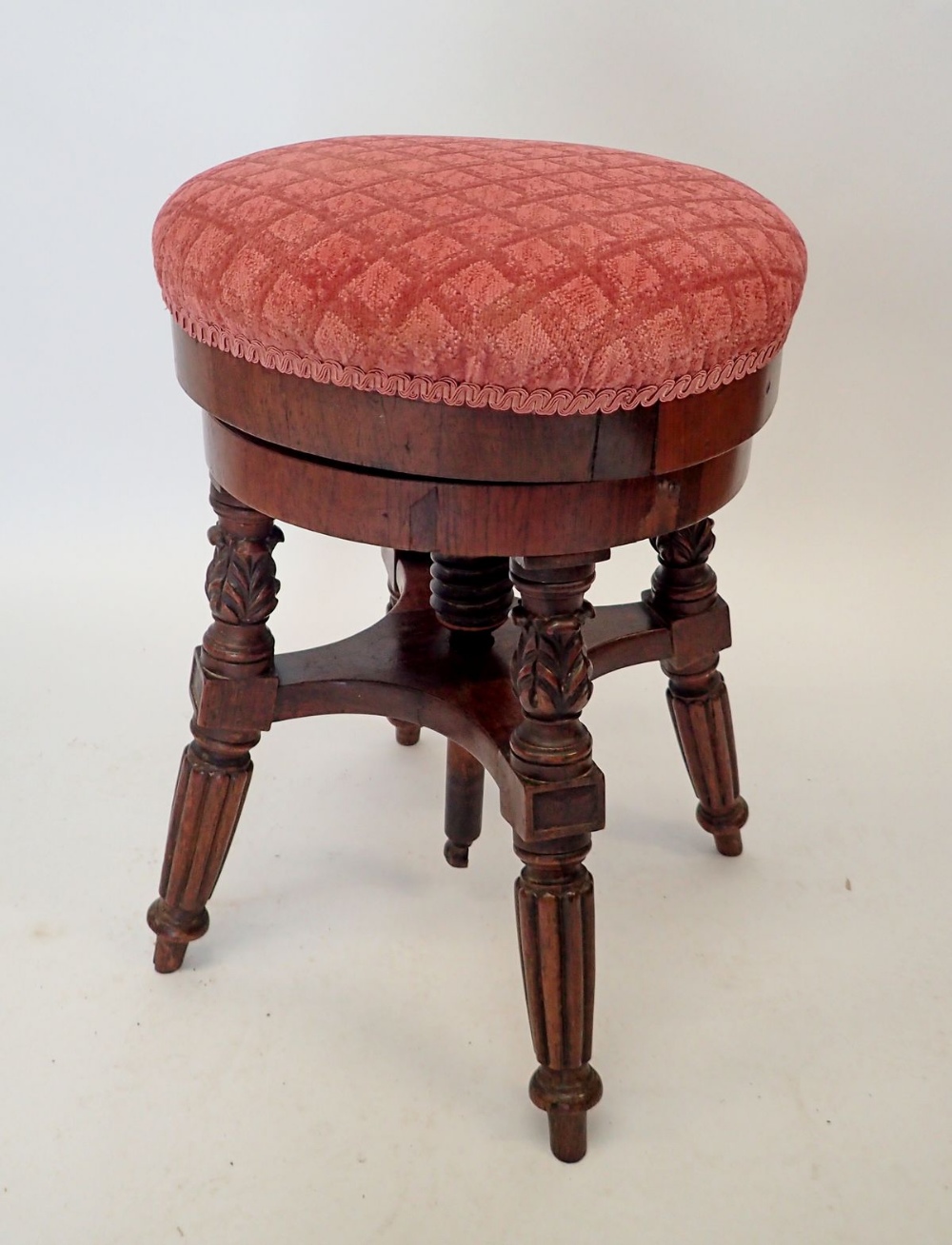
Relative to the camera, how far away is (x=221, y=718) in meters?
1.09

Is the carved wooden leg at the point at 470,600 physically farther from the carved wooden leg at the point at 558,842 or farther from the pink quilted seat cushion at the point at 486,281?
the pink quilted seat cushion at the point at 486,281

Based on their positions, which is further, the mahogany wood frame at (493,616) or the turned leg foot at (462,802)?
the turned leg foot at (462,802)

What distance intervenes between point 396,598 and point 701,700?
11.6 inches

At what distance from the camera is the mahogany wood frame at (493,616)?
33.4 inches

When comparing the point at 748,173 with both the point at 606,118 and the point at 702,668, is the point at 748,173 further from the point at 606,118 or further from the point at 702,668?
the point at 702,668

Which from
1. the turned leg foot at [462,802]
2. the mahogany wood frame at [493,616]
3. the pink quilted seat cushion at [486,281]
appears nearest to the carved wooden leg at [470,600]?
the mahogany wood frame at [493,616]

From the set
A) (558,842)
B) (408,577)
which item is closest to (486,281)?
(558,842)

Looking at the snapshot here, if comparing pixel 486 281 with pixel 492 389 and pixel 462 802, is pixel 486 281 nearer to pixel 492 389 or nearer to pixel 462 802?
pixel 492 389

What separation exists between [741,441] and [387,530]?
230 mm

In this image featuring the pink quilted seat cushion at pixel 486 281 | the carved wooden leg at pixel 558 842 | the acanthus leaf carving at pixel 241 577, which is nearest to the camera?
the pink quilted seat cushion at pixel 486 281

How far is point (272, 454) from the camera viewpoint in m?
0.91

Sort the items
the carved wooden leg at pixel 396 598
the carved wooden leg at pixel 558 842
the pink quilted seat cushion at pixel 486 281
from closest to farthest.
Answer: the pink quilted seat cushion at pixel 486 281 < the carved wooden leg at pixel 558 842 < the carved wooden leg at pixel 396 598

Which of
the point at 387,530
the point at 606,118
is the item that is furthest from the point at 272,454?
the point at 606,118

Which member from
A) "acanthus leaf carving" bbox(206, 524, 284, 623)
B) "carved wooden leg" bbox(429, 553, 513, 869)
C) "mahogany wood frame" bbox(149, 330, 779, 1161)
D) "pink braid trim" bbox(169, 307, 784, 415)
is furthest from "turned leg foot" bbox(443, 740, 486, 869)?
"pink braid trim" bbox(169, 307, 784, 415)
